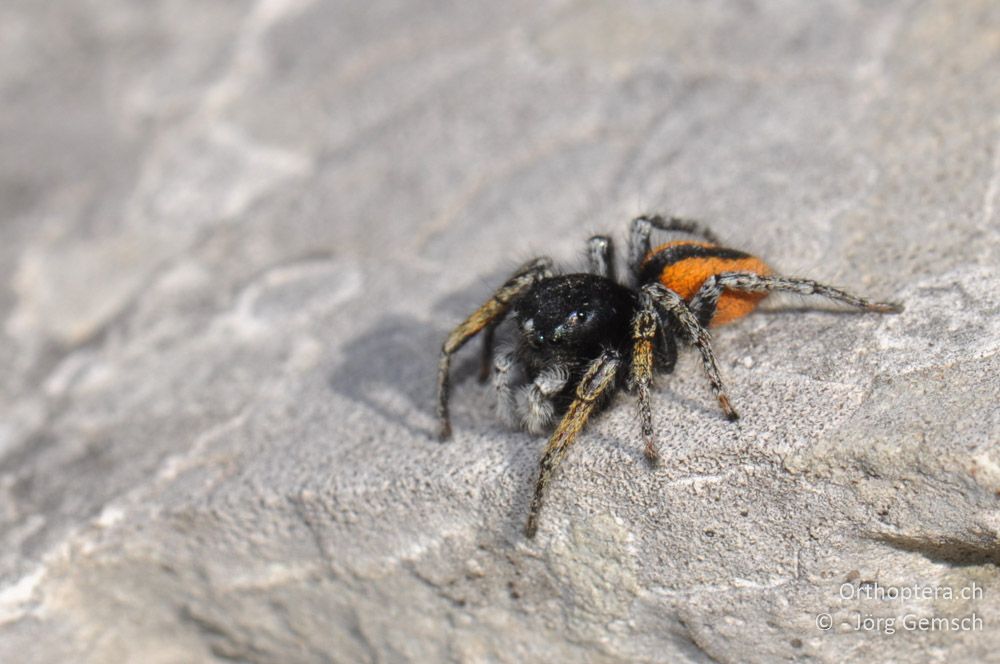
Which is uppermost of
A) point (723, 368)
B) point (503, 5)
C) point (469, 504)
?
point (503, 5)

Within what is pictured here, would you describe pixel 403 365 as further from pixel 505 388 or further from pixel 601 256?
pixel 601 256

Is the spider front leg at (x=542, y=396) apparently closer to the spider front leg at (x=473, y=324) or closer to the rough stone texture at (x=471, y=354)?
the rough stone texture at (x=471, y=354)

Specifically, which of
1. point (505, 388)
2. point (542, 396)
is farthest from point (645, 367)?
point (505, 388)

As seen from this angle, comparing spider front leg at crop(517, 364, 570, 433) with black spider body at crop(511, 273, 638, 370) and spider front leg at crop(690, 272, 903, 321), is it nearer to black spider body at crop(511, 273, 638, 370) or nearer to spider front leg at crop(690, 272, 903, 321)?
black spider body at crop(511, 273, 638, 370)

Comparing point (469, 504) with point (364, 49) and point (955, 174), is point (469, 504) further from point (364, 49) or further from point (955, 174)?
point (364, 49)

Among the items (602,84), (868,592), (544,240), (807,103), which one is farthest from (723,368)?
(602,84)

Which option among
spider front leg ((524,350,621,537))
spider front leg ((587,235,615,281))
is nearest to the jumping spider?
spider front leg ((524,350,621,537))
